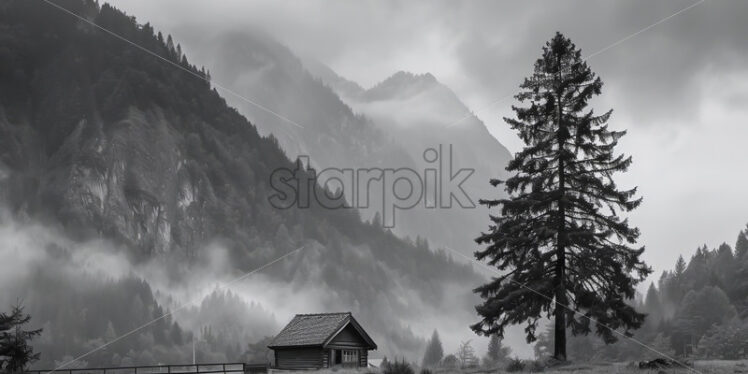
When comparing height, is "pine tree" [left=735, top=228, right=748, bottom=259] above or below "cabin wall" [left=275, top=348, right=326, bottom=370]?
above

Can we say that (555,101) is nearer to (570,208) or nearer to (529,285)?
(570,208)

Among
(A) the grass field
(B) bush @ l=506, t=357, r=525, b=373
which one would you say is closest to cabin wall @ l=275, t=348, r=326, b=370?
(A) the grass field

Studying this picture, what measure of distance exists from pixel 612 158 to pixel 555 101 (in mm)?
4420

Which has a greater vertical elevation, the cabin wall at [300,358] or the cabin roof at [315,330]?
the cabin roof at [315,330]

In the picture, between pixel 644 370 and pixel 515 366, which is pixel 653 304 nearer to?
pixel 515 366

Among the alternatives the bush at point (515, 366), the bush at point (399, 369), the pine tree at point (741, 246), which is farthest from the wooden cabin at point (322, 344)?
the pine tree at point (741, 246)

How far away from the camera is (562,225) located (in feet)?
118

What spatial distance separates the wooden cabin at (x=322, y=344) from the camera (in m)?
53.1

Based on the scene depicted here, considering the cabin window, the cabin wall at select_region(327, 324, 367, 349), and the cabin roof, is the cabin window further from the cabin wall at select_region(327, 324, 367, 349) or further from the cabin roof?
the cabin roof

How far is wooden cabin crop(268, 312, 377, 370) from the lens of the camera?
2089 inches

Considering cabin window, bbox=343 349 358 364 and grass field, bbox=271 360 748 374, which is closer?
grass field, bbox=271 360 748 374

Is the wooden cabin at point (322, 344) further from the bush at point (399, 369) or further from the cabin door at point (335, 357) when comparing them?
the bush at point (399, 369)

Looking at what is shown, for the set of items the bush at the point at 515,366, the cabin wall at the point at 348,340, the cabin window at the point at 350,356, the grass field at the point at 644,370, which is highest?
the grass field at the point at 644,370

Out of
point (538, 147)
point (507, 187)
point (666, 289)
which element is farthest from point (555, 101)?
point (666, 289)
